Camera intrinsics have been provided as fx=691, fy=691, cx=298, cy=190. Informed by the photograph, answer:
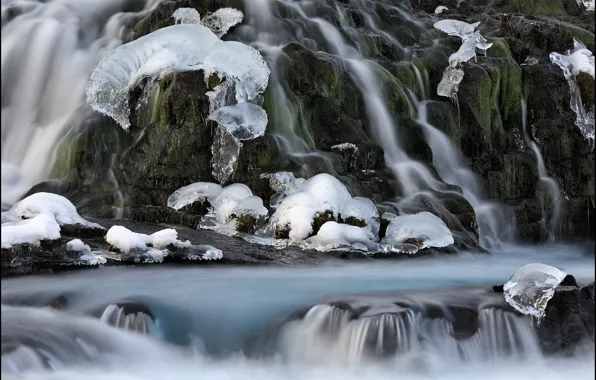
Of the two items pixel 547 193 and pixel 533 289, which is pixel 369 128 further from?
pixel 533 289

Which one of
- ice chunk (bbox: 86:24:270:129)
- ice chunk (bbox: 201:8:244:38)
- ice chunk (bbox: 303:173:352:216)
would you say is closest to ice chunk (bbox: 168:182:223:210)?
ice chunk (bbox: 303:173:352:216)

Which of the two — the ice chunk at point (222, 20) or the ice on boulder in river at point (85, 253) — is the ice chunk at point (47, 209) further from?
the ice chunk at point (222, 20)

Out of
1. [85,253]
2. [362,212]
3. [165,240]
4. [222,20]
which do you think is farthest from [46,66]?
[362,212]

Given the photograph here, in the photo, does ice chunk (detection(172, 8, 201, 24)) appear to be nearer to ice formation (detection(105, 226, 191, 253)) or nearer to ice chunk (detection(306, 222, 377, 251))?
ice chunk (detection(306, 222, 377, 251))

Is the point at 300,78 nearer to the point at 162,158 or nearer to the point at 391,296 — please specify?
the point at 162,158

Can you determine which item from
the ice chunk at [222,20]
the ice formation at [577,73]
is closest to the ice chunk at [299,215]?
the ice chunk at [222,20]

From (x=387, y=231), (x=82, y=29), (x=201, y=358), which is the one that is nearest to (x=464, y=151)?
(x=387, y=231)

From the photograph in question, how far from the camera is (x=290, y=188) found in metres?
8.16

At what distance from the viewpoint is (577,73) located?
40.8 ft

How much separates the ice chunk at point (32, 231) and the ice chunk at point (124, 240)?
51 centimetres

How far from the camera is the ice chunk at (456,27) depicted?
43.5 feet

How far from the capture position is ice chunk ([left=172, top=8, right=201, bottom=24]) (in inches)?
429

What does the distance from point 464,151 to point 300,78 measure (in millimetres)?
3179

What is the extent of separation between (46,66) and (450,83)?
6.46 metres
